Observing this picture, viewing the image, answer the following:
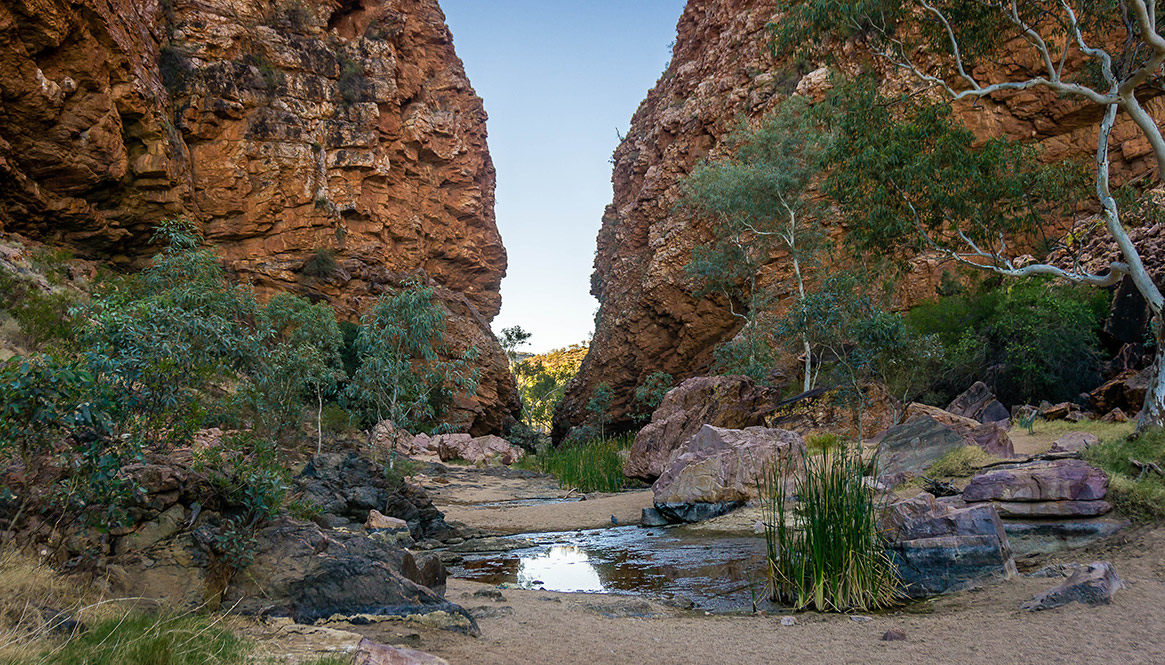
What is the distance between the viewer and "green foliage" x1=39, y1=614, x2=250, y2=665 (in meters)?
2.26

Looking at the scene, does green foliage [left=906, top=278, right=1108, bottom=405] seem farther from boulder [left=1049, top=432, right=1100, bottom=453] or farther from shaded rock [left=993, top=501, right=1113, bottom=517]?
shaded rock [left=993, top=501, right=1113, bottom=517]

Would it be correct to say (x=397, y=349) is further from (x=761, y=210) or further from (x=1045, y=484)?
(x=1045, y=484)

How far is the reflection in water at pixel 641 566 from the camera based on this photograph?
18.3 ft

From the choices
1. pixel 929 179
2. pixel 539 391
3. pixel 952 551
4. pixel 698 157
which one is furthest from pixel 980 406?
pixel 539 391

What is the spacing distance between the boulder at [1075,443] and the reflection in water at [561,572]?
5766 millimetres

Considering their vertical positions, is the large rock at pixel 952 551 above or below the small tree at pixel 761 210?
below

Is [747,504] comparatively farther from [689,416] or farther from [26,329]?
[26,329]

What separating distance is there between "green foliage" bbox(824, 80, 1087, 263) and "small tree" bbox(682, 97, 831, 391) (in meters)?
7.56

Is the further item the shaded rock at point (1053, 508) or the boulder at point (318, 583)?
the shaded rock at point (1053, 508)

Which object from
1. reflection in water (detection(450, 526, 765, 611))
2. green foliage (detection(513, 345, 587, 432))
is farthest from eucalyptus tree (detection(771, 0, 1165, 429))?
green foliage (detection(513, 345, 587, 432))

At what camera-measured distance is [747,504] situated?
31.6 feet

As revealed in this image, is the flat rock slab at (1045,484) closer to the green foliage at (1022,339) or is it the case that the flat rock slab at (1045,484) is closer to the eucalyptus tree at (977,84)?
the eucalyptus tree at (977,84)

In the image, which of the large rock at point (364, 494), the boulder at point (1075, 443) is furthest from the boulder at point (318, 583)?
the boulder at point (1075, 443)

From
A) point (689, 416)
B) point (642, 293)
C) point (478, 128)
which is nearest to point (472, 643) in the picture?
point (689, 416)
